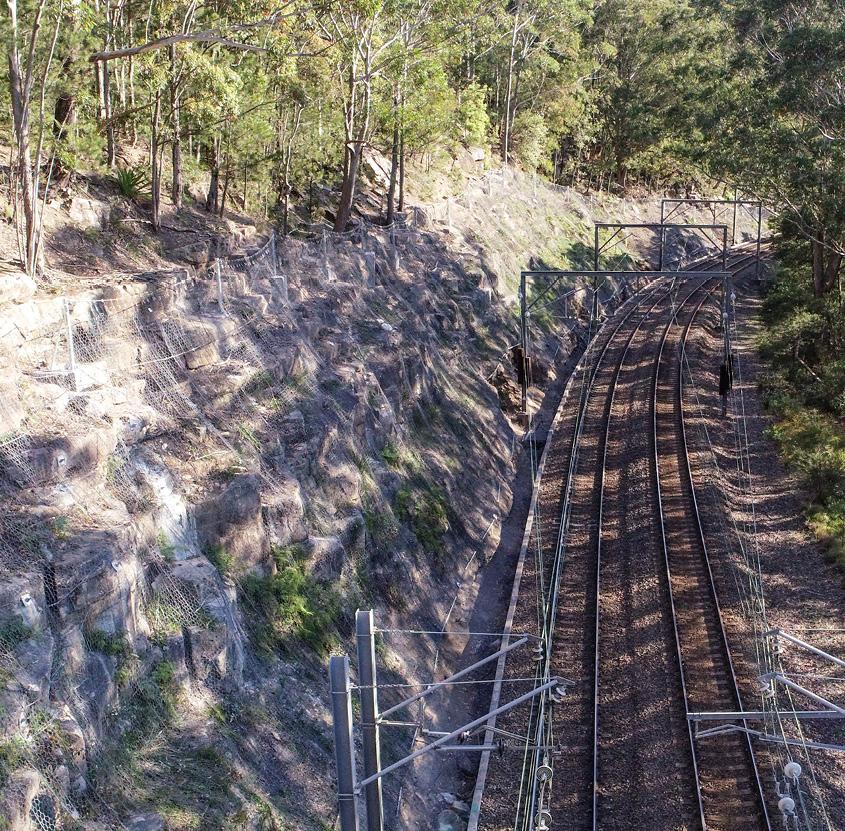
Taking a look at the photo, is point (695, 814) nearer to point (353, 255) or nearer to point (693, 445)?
point (693, 445)

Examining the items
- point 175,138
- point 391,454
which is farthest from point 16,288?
point 175,138

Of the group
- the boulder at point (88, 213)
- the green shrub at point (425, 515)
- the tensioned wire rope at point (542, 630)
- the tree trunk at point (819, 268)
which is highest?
the boulder at point (88, 213)

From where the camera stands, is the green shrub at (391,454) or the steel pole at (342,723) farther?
the green shrub at (391,454)

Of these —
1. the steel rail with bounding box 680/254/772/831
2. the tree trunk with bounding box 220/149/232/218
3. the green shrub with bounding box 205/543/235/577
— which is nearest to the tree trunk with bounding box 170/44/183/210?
the tree trunk with bounding box 220/149/232/218

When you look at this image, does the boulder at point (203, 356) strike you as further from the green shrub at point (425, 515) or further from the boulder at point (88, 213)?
the boulder at point (88, 213)

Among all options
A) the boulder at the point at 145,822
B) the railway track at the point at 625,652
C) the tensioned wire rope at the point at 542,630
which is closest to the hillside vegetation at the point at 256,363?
the boulder at the point at 145,822

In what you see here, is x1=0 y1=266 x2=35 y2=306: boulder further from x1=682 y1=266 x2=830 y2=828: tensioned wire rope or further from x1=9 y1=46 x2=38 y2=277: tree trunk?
x1=682 y1=266 x2=830 y2=828: tensioned wire rope

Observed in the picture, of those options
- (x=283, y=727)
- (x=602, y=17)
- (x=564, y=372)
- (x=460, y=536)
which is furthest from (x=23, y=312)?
(x=602, y=17)
